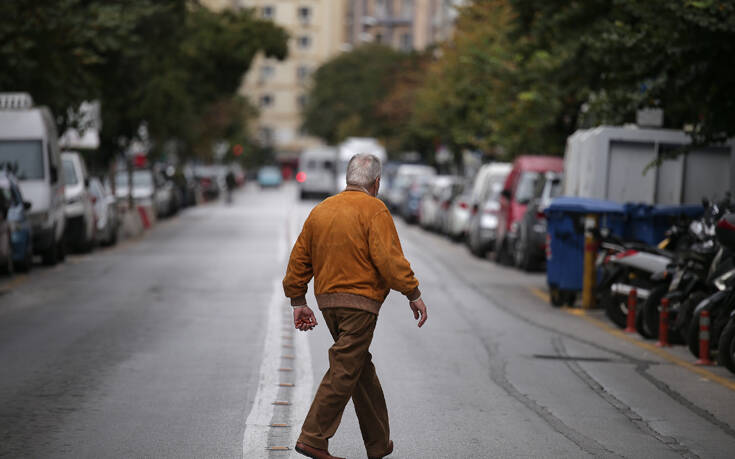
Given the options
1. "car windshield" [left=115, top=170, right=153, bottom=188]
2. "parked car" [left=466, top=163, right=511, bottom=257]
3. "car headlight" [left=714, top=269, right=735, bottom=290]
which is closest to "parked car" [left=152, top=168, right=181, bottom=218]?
"car windshield" [left=115, top=170, right=153, bottom=188]

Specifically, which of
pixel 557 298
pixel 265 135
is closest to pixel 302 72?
pixel 265 135

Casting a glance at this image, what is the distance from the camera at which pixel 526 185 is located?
25.0 meters

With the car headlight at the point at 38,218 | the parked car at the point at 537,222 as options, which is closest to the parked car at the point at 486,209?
the parked car at the point at 537,222

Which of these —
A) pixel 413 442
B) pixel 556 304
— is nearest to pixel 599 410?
pixel 413 442

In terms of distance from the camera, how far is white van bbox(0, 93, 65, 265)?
23250 mm

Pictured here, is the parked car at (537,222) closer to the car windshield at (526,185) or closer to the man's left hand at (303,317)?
the car windshield at (526,185)

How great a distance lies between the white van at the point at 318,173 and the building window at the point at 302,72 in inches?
3006

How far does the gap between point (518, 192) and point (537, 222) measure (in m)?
2.27

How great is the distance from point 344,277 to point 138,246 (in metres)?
23.8

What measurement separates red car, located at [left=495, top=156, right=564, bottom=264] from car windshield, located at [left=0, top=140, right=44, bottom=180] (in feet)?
26.8

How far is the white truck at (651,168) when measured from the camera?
18625 millimetres

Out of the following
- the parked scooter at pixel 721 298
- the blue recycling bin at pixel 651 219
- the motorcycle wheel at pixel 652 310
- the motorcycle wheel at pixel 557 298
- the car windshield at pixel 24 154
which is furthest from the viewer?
the car windshield at pixel 24 154

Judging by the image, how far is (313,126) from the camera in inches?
4577

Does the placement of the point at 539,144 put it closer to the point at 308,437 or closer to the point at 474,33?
the point at 474,33
